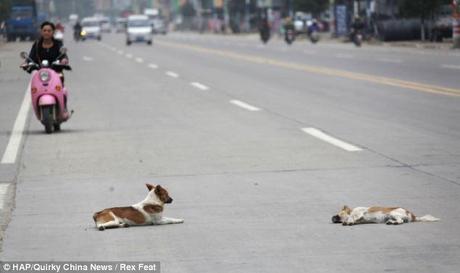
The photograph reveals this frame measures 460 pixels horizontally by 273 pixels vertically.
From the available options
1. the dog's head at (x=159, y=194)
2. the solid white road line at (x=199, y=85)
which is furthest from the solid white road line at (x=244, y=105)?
the dog's head at (x=159, y=194)

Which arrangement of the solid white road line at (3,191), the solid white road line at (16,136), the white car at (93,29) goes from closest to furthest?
the solid white road line at (3,191)
the solid white road line at (16,136)
the white car at (93,29)

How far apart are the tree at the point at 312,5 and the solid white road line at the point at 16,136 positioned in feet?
247

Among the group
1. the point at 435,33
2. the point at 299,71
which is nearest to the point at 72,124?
the point at 299,71

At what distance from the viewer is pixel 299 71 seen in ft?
113

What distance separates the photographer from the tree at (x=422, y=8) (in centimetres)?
5716

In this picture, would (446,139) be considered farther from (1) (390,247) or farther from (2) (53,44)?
(1) (390,247)

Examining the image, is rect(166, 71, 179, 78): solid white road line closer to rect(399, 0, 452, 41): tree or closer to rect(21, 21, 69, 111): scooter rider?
rect(21, 21, 69, 111): scooter rider

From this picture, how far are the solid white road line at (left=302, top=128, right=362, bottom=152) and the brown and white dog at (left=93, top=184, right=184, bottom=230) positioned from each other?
5.32m

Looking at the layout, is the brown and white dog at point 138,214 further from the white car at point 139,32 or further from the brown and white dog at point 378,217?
the white car at point 139,32

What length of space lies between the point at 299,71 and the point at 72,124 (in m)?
16.2

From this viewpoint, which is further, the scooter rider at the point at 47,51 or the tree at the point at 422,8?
the tree at the point at 422,8

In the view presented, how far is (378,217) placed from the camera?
8914 millimetres

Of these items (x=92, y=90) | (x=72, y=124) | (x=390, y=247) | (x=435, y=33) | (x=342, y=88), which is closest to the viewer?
(x=390, y=247)

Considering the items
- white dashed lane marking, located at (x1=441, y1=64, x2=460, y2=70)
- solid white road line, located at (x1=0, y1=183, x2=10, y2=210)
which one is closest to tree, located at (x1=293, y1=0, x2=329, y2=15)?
white dashed lane marking, located at (x1=441, y1=64, x2=460, y2=70)
